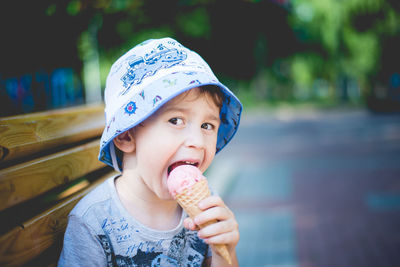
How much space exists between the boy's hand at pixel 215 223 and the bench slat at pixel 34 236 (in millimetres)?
584

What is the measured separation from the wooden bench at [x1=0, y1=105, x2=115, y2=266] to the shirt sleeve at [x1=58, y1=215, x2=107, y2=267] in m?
0.10

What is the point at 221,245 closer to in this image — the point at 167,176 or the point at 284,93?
the point at 167,176

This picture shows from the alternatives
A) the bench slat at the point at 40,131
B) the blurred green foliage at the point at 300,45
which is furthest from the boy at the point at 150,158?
the blurred green foliage at the point at 300,45

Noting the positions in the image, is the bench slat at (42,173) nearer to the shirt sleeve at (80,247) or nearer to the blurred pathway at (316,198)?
the shirt sleeve at (80,247)

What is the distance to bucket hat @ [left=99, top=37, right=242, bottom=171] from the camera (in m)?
1.52

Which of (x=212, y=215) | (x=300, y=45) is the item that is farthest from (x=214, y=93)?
(x=300, y=45)

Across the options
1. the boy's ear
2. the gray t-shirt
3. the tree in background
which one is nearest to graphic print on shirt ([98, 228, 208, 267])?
the gray t-shirt

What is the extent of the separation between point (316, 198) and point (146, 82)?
5200 millimetres

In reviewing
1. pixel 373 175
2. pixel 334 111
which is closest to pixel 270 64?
pixel 334 111

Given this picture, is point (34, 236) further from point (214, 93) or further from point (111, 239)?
point (214, 93)

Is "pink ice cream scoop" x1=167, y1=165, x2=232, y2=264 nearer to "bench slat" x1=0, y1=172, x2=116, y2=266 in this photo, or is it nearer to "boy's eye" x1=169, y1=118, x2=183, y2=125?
"boy's eye" x1=169, y1=118, x2=183, y2=125

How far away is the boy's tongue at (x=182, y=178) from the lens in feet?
4.84

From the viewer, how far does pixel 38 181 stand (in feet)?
4.97

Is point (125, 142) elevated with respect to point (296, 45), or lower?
elevated
